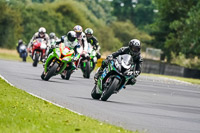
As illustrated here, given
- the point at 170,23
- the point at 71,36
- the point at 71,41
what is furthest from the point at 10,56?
the point at 71,36

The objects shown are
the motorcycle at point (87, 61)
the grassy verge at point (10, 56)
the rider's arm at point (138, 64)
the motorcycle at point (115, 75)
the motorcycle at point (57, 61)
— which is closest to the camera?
the motorcycle at point (115, 75)

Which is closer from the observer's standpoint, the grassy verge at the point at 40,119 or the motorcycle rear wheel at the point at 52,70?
the grassy verge at the point at 40,119

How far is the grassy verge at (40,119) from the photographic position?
1141 cm

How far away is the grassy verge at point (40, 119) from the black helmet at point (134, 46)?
378cm

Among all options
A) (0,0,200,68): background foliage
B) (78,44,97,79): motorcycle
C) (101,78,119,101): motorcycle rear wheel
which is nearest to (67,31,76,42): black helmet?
(78,44,97,79): motorcycle

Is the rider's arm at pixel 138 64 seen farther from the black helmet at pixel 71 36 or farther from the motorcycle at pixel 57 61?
the black helmet at pixel 71 36

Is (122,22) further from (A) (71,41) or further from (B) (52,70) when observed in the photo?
(B) (52,70)

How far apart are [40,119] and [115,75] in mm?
6961

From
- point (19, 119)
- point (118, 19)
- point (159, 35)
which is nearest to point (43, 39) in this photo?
point (19, 119)

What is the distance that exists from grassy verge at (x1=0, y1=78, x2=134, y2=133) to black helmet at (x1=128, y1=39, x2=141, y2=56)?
12.4 ft

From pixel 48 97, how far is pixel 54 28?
89.5 meters

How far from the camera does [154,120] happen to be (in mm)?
15422

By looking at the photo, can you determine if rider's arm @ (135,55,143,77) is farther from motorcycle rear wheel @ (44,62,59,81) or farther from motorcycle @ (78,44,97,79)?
motorcycle @ (78,44,97,79)

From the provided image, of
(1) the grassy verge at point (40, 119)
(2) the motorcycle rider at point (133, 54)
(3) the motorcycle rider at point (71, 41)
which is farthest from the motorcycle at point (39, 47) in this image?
(1) the grassy verge at point (40, 119)
